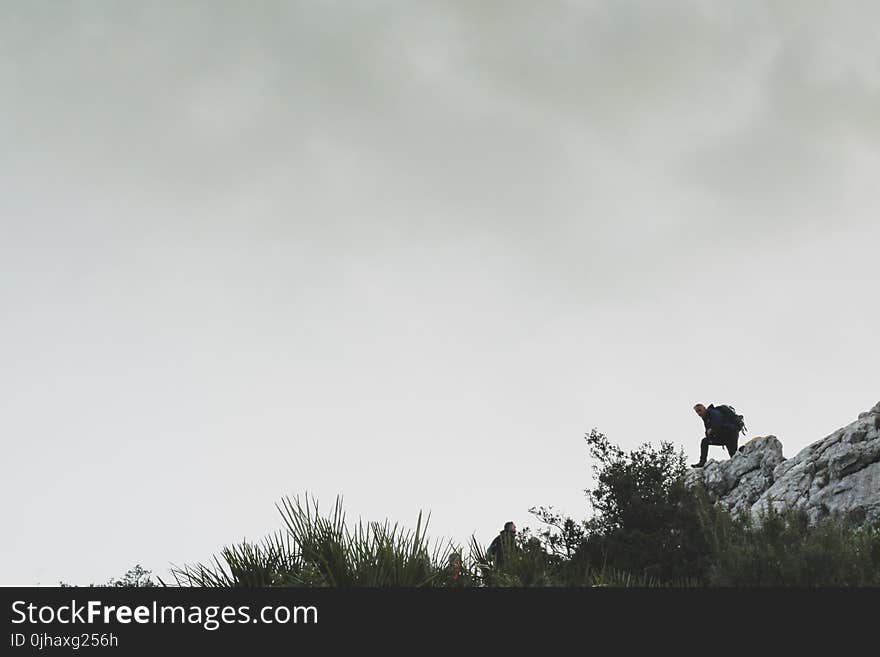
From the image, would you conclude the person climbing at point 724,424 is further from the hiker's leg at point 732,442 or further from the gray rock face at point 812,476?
the gray rock face at point 812,476

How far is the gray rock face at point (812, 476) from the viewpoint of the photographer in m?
19.0

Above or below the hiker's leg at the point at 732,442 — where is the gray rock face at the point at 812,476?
below

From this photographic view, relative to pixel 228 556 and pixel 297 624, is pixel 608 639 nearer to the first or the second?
pixel 297 624

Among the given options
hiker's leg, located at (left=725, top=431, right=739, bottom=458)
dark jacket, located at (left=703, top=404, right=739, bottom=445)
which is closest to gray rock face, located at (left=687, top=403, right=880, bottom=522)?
hiker's leg, located at (left=725, top=431, right=739, bottom=458)

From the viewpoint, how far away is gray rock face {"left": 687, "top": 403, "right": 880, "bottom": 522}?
19.0m

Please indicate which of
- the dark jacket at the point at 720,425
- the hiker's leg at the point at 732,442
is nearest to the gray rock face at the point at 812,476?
the hiker's leg at the point at 732,442

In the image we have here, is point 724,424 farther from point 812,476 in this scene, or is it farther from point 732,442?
point 812,476

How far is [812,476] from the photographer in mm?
21141

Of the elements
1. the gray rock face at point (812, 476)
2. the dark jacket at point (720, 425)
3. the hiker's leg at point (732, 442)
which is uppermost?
the dark jacket at point (720, 425)

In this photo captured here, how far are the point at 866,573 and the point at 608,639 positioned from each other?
8076 millimetres

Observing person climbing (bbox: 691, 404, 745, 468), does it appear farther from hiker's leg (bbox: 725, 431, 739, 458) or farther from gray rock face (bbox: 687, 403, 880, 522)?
gray rock face (bbox: 687, 403, 880, 522)

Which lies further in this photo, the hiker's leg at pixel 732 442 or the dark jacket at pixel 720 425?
the hiker's leg at pixel 732 442

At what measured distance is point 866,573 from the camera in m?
11.1

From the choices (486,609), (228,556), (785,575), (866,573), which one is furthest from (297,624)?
(866,573)
